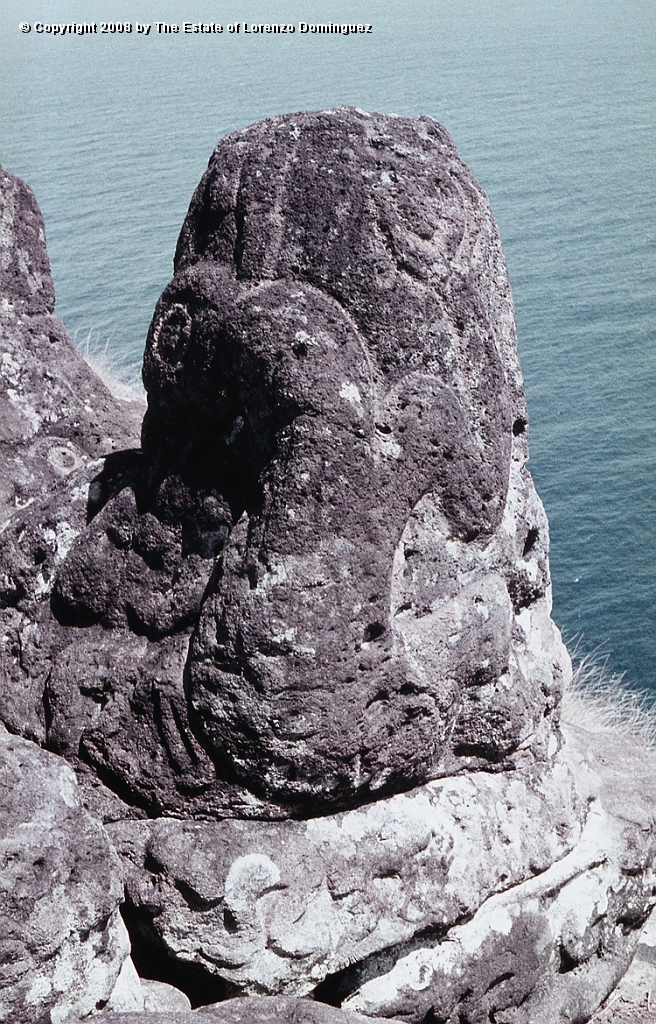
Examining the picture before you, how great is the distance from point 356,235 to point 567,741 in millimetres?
2012

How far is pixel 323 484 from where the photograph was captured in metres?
2.95

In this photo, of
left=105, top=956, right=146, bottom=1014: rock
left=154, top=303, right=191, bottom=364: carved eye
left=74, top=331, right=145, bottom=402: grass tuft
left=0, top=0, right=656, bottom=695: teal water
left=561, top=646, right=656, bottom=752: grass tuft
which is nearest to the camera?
left=105, top=956, right=146, bottom=1014: rock

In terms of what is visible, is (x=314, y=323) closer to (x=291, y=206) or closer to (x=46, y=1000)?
(x=291, y=206)

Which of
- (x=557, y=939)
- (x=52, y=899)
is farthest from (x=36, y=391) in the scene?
(x=557, y=939)

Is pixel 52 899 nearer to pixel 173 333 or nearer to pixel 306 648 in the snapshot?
pixel 306 648

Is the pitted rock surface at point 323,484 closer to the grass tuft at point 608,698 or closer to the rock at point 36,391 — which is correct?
the rock at point 36,391

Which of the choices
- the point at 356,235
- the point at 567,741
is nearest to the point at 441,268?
the point at 356,235

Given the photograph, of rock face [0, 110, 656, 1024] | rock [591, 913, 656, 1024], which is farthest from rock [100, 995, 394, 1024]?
rock [591, 913, 656, 1024]

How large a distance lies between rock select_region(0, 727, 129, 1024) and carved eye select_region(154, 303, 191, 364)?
1.13 metres

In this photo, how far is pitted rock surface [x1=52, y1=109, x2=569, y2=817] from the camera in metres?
2.97

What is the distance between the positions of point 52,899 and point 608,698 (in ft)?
17.6

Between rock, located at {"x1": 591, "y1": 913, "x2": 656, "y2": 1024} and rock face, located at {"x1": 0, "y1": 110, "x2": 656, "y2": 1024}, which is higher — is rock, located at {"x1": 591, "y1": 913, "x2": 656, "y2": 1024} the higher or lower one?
the lower one

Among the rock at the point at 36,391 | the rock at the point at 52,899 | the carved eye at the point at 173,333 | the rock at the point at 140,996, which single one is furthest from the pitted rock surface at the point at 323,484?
the rock at the point at 36,391

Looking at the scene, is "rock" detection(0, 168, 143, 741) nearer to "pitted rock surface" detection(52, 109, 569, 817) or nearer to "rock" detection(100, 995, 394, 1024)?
"pitted rock surface" detection(52, 109, 569, 817)
